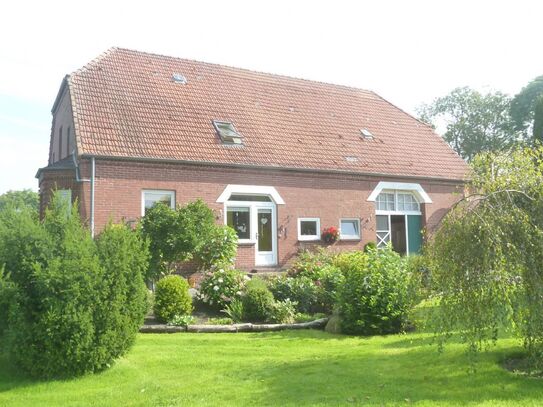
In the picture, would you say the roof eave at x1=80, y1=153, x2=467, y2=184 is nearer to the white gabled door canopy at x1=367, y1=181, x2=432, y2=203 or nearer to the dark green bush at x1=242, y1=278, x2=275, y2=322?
the white gabled door canopy at x1=367, y1=181, x2=432, y2=203

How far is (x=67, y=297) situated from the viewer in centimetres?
754

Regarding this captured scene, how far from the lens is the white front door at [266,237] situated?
722 inches

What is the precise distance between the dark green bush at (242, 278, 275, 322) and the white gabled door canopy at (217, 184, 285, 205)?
5.58 meters

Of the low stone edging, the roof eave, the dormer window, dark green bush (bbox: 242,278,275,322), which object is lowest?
the low stone edging

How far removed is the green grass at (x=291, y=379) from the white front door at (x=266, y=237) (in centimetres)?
870

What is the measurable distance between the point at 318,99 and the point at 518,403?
19.6 metres

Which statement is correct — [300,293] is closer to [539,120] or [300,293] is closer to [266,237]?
[266,237]

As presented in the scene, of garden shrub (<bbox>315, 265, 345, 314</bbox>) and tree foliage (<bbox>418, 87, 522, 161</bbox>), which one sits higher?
tree foliage (<bbox>418, 87, 522, 161</bbox>)

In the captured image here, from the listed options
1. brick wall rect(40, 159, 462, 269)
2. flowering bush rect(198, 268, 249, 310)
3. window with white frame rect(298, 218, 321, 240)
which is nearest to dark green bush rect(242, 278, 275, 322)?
flowering bush rect(198, 268, 249, 310)

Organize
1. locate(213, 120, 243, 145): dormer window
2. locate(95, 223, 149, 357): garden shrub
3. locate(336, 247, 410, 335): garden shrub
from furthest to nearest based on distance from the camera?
locate(213, 120, 243, 145): dormer window
locate(336, 247, 410, 335): garden shrub
locate(95, 223, 149, 357): garden shrub

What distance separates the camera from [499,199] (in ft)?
22.4

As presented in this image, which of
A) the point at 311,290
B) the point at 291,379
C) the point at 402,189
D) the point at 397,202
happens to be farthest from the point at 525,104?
the point at 291,379

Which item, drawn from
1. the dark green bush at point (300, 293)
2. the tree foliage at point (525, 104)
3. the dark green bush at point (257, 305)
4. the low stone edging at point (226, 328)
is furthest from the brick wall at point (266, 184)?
the tree foliage at point (525, 104)

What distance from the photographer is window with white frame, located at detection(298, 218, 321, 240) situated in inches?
755
